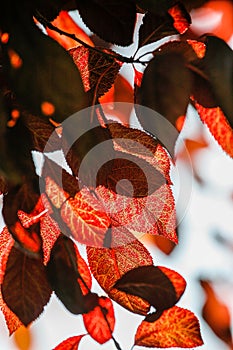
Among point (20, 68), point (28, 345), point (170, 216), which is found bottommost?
point (28, 345)

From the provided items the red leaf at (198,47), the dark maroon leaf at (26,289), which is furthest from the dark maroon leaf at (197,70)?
the dark maroon leaf at (26,289)

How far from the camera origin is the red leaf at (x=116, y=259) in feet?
1.09

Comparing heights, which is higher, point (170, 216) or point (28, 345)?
point (170, 216)

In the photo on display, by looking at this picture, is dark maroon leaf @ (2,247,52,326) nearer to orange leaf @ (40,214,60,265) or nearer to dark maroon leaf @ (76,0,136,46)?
orange leaf @ (40,214,60,265)

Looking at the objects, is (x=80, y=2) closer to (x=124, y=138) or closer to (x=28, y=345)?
(x=124, y=138)

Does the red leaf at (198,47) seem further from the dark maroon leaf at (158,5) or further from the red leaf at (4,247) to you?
the red leaf at (4,247)

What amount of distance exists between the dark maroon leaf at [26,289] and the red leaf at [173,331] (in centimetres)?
6

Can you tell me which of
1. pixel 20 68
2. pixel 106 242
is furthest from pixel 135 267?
pixel 20 68

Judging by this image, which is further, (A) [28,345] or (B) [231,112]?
(A) [28,345]

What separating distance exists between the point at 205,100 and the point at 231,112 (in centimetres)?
2

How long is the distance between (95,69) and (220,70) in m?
0.07

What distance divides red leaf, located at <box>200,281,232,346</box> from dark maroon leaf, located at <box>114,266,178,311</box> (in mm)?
102

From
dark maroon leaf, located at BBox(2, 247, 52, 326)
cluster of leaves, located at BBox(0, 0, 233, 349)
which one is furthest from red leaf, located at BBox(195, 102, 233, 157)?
dark maroon leaf, located at BBox(2, 247, 52, 326)

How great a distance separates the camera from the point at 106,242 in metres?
0.33
